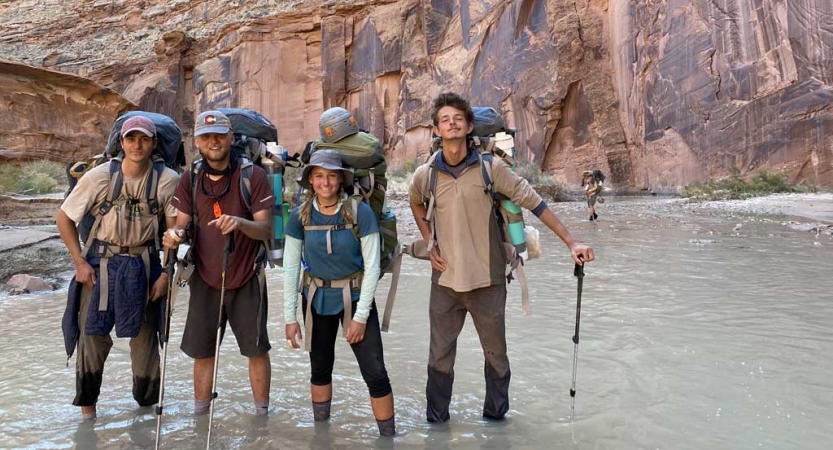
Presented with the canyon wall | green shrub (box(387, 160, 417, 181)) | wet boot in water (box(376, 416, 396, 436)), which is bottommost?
wet boot in water (box(376, 416, 396, 436))

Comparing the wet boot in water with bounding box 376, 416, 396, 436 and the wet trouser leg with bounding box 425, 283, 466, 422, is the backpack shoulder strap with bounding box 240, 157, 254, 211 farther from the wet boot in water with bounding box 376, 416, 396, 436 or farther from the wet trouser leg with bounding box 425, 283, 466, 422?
the wet boot in water with bounding box 376, 416, 396, 436

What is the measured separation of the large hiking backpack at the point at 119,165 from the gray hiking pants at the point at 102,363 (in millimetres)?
380

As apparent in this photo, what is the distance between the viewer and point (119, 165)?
9.42ft

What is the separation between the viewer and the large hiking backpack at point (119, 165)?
9.27 ft

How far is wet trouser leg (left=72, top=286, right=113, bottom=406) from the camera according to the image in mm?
2855

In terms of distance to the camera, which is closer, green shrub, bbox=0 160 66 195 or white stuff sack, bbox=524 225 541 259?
white stuff sack, bbox=524 225 541 259

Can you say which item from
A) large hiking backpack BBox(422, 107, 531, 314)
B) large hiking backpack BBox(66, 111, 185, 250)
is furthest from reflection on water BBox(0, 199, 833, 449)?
large hiking backpack BBox(66, 111, 185, 250)

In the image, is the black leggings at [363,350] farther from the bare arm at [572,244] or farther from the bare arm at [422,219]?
the bare arm at [572,244]

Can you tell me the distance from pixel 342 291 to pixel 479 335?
744 millimetres

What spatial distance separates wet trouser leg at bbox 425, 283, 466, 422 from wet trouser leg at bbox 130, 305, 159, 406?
5.06 ft

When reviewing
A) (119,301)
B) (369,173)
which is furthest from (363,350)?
(119,301)

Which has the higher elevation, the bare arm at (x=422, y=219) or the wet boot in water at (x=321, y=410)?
the bare arm at (x=422, y=219)

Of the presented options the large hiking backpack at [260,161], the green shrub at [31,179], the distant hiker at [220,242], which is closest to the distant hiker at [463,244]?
the large hiking backpack at [260,161]

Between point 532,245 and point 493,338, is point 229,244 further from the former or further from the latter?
point 532,245
